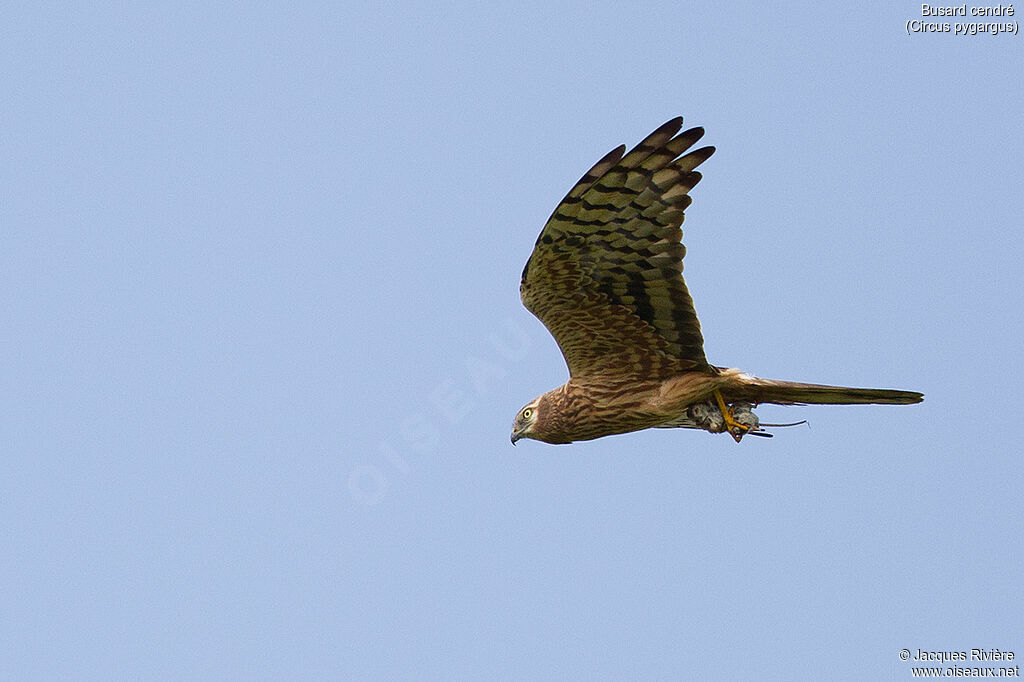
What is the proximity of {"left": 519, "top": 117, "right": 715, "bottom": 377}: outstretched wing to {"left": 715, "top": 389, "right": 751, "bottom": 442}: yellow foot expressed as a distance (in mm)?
297

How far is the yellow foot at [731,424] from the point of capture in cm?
970

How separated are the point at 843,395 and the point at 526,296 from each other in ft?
8.06

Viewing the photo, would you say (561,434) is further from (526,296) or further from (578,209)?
(578,209)

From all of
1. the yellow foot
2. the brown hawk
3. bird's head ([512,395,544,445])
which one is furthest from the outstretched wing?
bird's head ([512,395,544,445])

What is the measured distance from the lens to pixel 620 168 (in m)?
8.91

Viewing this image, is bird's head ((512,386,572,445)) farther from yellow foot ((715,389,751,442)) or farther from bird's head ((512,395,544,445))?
yellow foot ((715,389,751,442))

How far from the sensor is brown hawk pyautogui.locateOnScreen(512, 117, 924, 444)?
8.97m

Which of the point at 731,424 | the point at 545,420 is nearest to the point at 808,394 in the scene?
the point at 731,424

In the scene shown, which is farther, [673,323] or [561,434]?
[561,434]

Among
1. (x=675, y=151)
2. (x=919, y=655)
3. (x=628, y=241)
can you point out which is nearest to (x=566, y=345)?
(x=628, y=241)

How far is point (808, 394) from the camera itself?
929 centimetres

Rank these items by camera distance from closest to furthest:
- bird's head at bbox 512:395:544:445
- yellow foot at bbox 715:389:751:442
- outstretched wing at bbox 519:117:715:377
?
1. outstretched wing at bbox 519:117:715:377
2. yellow foot at bbox 715:389:751:442
3. bird's head at bbox 512:395:544:445

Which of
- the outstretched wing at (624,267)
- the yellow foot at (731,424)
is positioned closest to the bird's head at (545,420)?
A: the outstretched wing at (624,267)

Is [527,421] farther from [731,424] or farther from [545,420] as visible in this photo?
[731,424]
